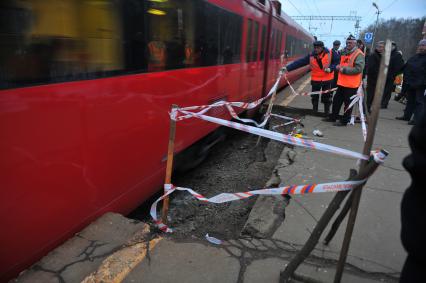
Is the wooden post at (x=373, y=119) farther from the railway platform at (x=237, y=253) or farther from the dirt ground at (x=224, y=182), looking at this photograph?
the dirt ground at (x=224, y=182)

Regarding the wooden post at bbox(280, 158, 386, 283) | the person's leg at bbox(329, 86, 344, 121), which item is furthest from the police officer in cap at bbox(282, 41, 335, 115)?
the wooden post at bbox(280, 158, 386, 283)

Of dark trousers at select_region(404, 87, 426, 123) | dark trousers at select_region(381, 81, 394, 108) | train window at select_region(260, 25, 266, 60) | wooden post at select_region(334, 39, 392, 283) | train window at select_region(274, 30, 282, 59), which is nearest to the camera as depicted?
wooden post at select_region(334, 39, 392, 283)

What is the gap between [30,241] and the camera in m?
2.22

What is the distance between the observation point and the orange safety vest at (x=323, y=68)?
25.1 ft

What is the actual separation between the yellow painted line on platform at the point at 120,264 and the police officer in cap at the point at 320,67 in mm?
5982

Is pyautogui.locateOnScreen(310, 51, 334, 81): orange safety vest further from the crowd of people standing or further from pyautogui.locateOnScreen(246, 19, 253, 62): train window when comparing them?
pyautogui.locateOnScreen(246, 19, 253, 62): train window

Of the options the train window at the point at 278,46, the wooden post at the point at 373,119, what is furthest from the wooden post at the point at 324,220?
the train window at the point at 278,46

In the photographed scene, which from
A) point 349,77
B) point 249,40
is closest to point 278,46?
point 249,40

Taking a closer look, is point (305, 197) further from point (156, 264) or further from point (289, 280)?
point (156, 264)

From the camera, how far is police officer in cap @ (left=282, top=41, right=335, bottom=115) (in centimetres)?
758

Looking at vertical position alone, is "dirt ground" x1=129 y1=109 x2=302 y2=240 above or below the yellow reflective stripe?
below

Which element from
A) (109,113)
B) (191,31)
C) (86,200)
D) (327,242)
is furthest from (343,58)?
(86,200)

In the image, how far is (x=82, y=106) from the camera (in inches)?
95.9

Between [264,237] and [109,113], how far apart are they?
179 cm
